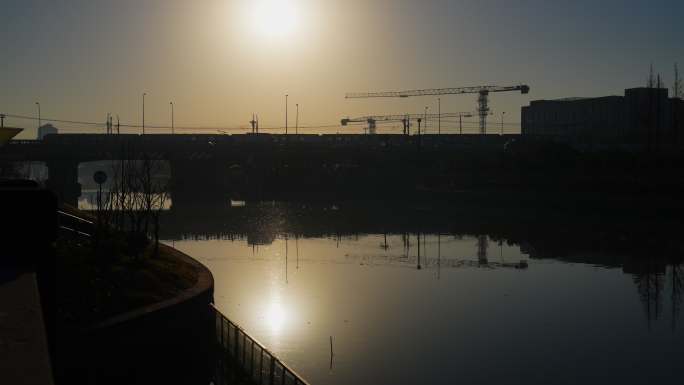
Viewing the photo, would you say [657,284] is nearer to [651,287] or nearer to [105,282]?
[651,287]

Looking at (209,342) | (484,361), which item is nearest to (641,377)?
(484,361)

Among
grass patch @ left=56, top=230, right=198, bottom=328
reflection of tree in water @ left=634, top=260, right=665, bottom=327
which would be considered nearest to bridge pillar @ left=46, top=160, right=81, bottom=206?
reflection of tree in water @ left=634, top=260, right=665, bottom=327

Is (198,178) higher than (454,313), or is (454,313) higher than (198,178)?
(198,178)

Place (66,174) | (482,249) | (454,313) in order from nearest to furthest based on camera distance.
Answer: (454,313), (482,249), (66,174)

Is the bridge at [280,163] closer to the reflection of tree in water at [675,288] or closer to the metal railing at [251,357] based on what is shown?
the reflection of tree in water at [675,288]

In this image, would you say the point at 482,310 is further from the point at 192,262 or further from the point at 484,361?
the point at 192,262

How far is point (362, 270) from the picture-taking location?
42500 mm

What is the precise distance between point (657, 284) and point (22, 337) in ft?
123

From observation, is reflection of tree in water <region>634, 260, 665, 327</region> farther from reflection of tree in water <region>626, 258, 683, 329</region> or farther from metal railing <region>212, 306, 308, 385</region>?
metal railing <region>212, 306, 308, 385</region>

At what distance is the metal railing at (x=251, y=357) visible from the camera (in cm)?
1519

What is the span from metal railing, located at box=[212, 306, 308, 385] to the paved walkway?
7.28 m

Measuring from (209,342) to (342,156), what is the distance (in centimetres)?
10543

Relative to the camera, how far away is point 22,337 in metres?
5.31

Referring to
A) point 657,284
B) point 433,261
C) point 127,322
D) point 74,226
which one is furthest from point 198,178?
point 127,322
